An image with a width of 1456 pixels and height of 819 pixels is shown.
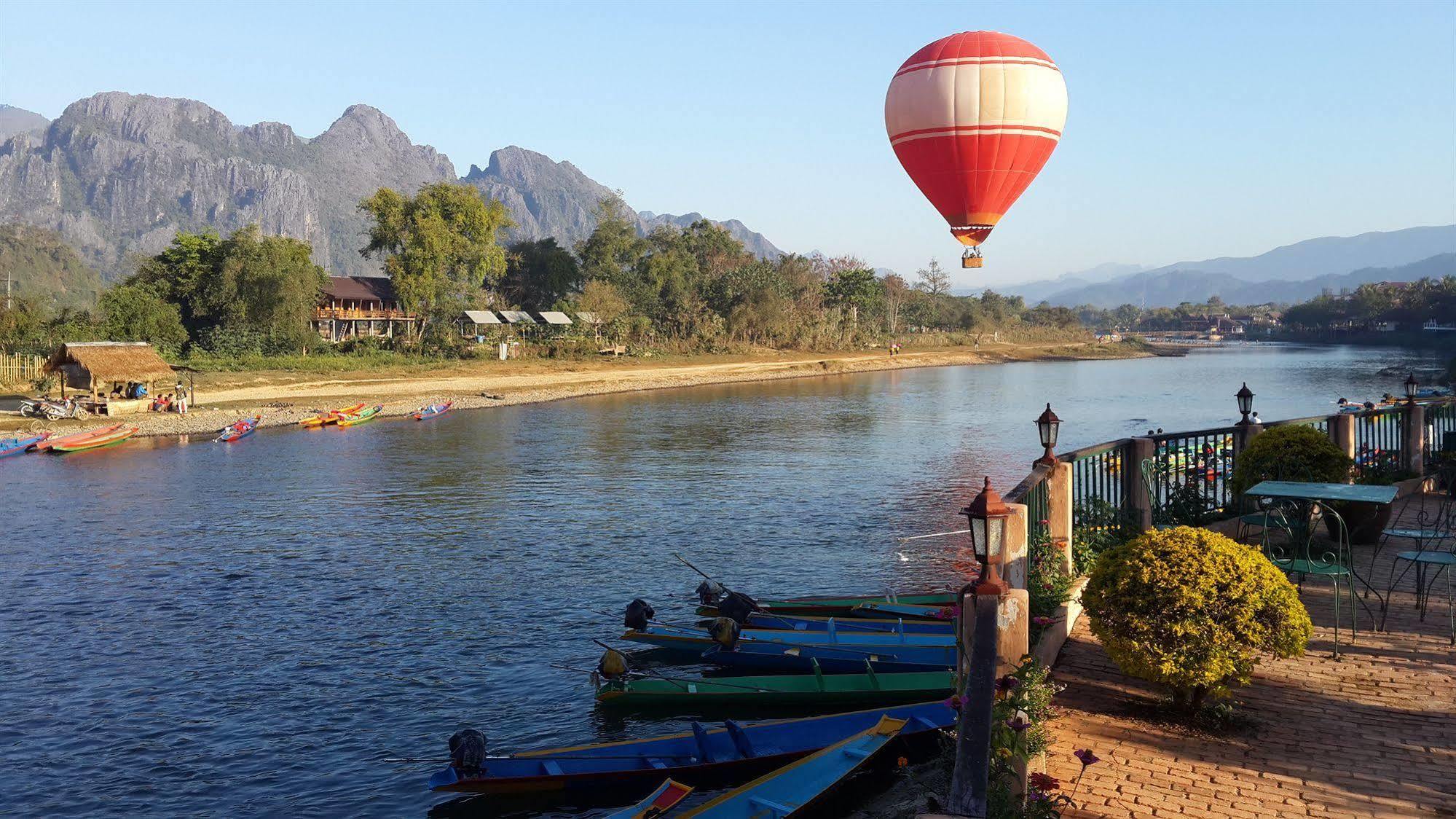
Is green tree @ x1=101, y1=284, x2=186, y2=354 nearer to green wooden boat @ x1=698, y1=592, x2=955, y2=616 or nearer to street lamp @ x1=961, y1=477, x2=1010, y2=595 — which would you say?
green wooden boat @ x1=698, y1=592, x2=955, y2=616

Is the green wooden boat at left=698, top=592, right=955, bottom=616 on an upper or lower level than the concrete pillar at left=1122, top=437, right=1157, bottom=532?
lower

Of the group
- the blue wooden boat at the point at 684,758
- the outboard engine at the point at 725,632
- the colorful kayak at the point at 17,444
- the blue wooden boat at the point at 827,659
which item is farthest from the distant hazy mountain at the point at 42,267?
the blue wooden boat at the point at 684,758

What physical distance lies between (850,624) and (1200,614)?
6.19 metres

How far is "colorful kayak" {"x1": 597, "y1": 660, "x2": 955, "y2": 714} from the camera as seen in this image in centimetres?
1244

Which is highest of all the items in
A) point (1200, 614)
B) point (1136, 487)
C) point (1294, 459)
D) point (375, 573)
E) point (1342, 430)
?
point (1342, 430)

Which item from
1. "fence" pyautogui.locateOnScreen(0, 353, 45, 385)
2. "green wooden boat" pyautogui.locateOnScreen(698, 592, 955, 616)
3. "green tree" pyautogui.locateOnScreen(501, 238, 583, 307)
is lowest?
"green wooden boat" pyautogui.locateOnScreen(698, 592, 955, 616)

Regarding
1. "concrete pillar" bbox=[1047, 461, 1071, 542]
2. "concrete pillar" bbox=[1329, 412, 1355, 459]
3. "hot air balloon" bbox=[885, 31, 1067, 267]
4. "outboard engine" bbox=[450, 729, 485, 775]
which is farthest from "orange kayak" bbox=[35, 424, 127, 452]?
"concrete pillar" bbox=[1329, 412, 1355, 459]

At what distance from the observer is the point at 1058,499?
11.2m

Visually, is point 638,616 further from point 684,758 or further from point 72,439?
point 72,439

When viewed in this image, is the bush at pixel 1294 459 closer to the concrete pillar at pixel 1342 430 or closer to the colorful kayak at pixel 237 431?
the concrete pillar at pixel 1342 430

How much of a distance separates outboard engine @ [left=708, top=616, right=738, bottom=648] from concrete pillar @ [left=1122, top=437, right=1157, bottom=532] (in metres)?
5.03

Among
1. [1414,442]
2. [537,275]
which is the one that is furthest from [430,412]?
[537,275]

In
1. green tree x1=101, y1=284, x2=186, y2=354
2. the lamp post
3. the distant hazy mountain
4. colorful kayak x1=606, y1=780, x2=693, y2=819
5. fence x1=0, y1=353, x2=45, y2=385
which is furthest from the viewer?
the distant hazy mountain

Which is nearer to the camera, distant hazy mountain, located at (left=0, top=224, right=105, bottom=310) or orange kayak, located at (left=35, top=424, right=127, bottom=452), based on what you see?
orange kayak, located at (left=35, top=424, right=127, bottom=452)
